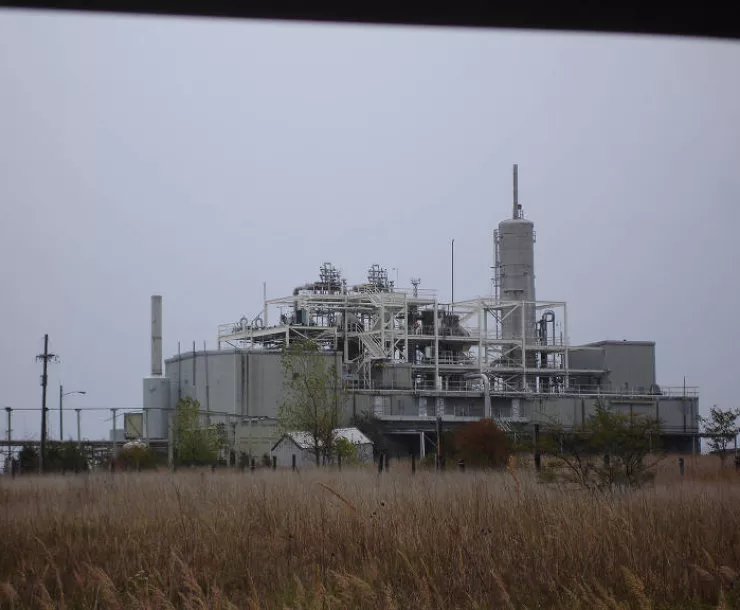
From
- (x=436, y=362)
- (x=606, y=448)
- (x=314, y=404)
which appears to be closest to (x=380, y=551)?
(x=606, y=448)

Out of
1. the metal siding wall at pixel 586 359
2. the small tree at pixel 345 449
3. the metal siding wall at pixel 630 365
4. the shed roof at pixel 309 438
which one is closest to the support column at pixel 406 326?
the metal siding wall at pixel 586 359

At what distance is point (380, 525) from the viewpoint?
12992mm

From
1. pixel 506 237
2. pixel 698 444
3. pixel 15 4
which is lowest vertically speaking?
pixel 698 444

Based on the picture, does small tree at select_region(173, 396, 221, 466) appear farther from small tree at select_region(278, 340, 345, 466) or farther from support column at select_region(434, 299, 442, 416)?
support column at select_region(434, 299, 442, 416)

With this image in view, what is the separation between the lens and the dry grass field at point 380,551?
9.89 m

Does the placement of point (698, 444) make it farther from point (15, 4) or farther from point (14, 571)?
point (15, 4)

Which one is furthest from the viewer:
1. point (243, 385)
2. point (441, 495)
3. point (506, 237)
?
point (506, 237)

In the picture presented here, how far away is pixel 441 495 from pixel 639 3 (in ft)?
38.8

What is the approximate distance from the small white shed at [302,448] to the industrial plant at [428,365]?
976cm

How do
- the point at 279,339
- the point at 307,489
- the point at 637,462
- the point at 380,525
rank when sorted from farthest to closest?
the point at 279,339
the point at 637,462
the point at 307,489
the point at 380,525

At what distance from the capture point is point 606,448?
22.5 m

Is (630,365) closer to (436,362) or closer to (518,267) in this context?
(518,267)

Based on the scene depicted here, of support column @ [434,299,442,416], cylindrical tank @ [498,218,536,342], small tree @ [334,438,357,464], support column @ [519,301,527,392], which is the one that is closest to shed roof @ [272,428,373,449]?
small tree @ [334,438,357,464]

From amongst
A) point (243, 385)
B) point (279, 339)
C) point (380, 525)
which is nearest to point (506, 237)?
point (279, 339)
